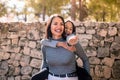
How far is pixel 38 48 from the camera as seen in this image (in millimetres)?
7289

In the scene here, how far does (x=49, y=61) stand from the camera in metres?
3.17

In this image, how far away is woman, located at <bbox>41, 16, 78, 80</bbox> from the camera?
3.11 metres

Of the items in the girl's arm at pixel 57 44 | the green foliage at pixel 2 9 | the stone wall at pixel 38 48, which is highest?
the green foliage at pixel 2 9

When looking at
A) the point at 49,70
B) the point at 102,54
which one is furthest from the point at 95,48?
the point at 49,70

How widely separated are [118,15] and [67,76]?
1225 centimetres

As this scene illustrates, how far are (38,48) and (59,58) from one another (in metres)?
4.19

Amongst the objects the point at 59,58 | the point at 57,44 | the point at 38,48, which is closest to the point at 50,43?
the point at 57,44

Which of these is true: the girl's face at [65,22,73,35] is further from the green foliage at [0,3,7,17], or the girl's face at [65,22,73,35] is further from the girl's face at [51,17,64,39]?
the green foliage at [0,3,7,17]

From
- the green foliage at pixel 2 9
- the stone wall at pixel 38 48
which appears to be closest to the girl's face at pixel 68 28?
A: the stone wall at pixel 38 48

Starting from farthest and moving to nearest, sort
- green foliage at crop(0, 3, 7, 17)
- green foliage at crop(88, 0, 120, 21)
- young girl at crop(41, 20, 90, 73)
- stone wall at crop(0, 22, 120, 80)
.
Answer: green foliage at crop(0, 3, 7, 17) < green foliage at crop(88, 0, 120, 21) < stone wall at crop(0, 22, 120, 80) < young girl at crop(41, 20, 90, 73)

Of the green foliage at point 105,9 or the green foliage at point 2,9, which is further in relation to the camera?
the green foliage at point 2,9

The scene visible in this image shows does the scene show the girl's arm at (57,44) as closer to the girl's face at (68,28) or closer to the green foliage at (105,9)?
the girl's face at (68,28)

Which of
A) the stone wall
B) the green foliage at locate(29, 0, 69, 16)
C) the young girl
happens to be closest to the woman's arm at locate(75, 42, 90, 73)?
the young girl

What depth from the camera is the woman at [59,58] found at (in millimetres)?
3113
